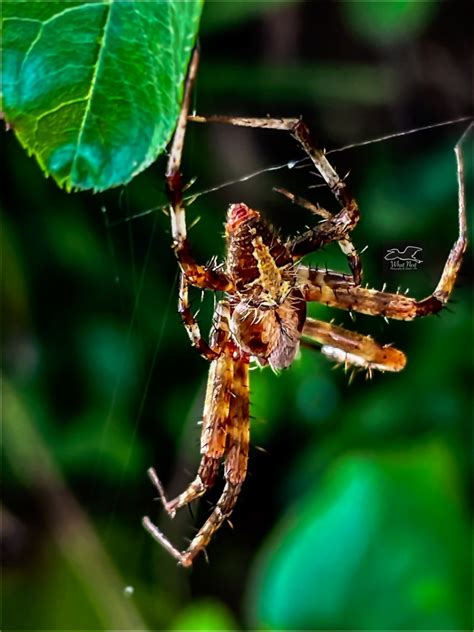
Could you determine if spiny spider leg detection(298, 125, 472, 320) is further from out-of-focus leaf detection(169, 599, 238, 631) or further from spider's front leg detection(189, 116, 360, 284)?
out-of-focus leaf detection(169, 599, 238, 631)

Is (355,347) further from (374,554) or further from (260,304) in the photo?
(374,554)

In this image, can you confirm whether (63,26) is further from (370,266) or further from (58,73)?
(370,266)

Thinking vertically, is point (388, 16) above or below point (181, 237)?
below

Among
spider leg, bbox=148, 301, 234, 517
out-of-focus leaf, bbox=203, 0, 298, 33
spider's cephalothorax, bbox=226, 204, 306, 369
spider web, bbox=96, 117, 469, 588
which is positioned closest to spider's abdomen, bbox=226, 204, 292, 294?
spider's cephalothorax, bbox=226, 204, 306, 369

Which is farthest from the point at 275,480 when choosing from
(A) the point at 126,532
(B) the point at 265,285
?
(B) the point at 265,285

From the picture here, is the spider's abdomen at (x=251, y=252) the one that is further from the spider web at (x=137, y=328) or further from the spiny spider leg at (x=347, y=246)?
the spider web at (x=137, y=328)

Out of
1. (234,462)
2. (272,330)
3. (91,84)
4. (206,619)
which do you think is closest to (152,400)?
(206,619)

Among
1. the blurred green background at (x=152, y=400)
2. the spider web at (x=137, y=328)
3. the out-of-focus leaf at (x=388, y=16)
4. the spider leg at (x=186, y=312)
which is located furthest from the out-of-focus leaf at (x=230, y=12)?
the spider leg at (x=186, y=312)
